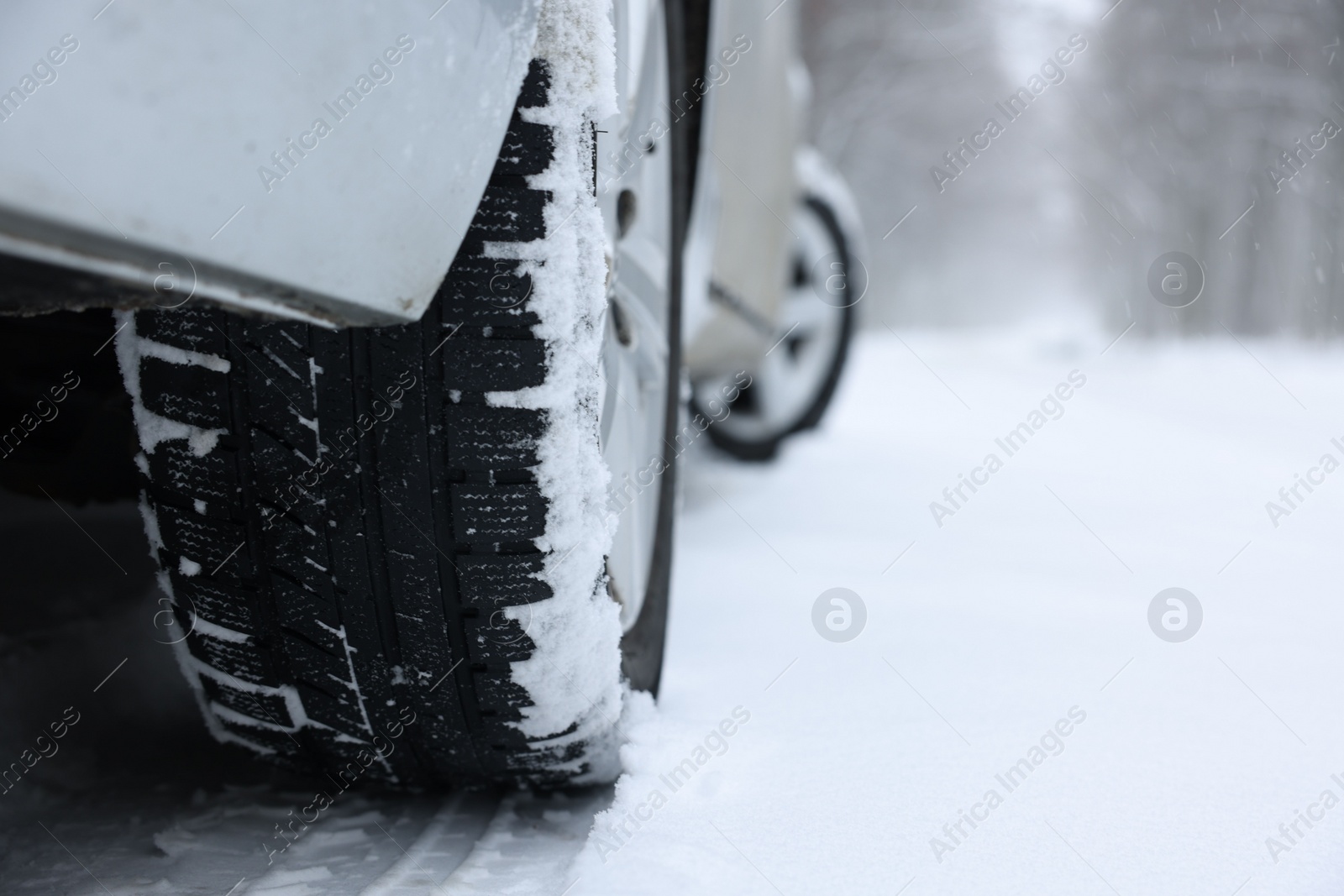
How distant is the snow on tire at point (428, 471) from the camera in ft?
2.19

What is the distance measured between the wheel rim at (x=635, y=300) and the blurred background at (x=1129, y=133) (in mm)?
7858

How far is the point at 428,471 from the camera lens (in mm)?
684

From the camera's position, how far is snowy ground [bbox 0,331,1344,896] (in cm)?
75

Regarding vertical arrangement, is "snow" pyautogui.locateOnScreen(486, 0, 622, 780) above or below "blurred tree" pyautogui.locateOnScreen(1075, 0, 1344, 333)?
below

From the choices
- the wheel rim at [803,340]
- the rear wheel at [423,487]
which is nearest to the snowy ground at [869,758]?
the rear wheel at [423,487]

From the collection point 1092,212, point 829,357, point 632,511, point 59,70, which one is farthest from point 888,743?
point 1092,212

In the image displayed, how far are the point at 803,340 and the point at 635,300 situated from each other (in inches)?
83.2

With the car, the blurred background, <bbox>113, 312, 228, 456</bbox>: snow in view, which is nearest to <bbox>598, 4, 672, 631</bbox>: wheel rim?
the car

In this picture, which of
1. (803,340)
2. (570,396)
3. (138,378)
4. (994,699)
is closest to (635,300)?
(570,396)

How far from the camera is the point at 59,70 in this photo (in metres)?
0.40

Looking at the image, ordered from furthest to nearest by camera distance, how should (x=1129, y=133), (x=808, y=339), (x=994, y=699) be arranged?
(x=1129, y=133), (x=808, y=339), (x=994, y=699)

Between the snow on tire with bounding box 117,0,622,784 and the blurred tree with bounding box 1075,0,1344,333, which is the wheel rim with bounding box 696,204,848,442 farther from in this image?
the blurred tree with bounding box 1075,0,1344,333

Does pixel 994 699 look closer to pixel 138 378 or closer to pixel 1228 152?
pixel 138 378

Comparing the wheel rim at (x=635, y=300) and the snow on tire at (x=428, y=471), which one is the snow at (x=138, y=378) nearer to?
the snow on tire at (x=428, y=471)
